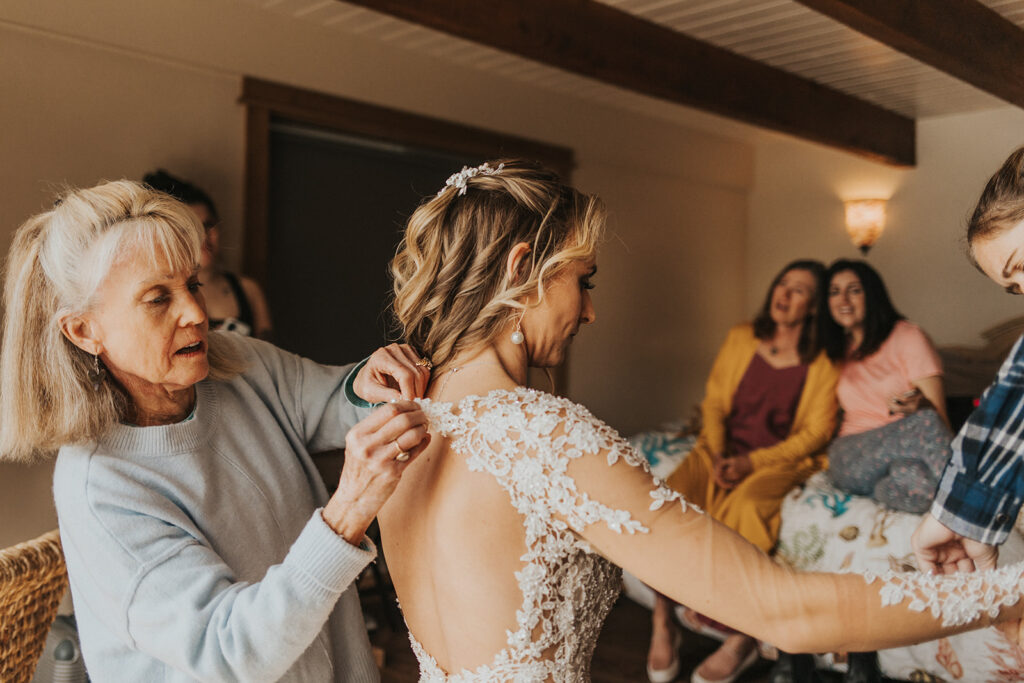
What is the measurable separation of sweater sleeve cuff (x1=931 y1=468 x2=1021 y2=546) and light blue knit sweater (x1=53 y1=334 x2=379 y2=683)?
3.53 feet

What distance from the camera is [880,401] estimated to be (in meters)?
3.78

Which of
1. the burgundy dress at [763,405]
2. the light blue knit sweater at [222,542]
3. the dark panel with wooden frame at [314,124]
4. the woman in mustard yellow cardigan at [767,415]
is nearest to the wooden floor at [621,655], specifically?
the woman in mustard yellow cardigan at [767,415]

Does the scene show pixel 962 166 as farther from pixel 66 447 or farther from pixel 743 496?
pixel 66 447

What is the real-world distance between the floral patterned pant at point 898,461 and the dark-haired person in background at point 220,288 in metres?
2.44

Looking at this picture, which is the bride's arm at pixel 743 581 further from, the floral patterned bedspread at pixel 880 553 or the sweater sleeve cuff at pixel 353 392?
the floral patterned bedspread at pixel 880 553

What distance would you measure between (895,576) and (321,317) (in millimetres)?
3824

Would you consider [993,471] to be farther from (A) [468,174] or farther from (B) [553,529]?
(A) [468,174]

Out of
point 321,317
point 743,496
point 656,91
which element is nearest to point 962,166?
point 656,91

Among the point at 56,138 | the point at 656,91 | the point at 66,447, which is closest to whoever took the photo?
the point at 66,447

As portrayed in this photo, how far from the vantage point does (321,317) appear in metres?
4.61

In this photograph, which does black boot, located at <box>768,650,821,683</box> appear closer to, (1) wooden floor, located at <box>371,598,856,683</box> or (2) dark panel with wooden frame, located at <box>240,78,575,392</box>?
(1) wooden floor, located at <box>371,598,856,683</box>

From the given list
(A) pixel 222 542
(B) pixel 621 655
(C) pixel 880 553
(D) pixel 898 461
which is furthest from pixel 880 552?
(A) pixel 222 542

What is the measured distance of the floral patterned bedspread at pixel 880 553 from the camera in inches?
118

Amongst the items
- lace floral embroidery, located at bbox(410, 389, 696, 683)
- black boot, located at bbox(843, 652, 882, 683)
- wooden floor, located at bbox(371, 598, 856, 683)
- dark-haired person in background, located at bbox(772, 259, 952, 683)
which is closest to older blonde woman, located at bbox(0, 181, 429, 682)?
lace floral embroidery, located at bbox(410, 389, 696, 683)
